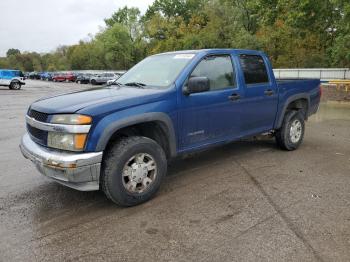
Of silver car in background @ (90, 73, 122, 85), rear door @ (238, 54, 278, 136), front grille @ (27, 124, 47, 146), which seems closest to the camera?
front grille @ (27, 124, 47, 146)

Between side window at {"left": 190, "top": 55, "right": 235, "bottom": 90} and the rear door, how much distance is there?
29cm

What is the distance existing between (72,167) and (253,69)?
354 cm

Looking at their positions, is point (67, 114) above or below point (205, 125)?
above

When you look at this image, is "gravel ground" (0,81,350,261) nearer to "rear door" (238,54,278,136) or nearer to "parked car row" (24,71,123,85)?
"rear door" (238,54,278,136)

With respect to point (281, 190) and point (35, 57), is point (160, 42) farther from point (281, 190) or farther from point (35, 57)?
point (35, 57)

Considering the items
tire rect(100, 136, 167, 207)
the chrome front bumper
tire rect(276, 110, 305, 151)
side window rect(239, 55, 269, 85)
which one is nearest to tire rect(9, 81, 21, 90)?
tire rect(276, 110, 305, 151)

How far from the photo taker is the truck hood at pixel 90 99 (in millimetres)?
4004

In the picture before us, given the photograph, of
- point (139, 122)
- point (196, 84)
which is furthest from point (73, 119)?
point (196, 84)

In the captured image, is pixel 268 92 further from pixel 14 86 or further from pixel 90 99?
pixel 14 86

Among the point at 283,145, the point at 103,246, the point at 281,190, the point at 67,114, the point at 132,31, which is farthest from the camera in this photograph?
the point at 132,31

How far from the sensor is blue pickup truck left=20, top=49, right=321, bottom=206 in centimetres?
388

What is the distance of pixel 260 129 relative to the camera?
20.1ft

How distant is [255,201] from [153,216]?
4.20ft

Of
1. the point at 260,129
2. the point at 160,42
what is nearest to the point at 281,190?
the point at 260,129
